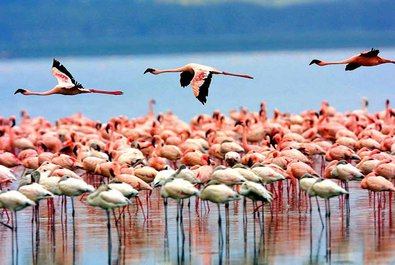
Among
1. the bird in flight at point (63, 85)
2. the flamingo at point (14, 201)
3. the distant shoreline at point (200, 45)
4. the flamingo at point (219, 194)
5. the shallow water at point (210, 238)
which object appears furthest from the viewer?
the distant shoreline at point (200, 45)

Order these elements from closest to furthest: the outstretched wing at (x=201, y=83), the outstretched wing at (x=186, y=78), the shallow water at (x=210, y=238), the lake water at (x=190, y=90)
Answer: the shallow water at (x=210, y=238) < the outstretched wing at (x=201, y=83) < the outstretched wing at (x=186, y=78) < the lake water at (x=190, y=90)

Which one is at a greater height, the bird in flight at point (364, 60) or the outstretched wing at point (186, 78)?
the bird in flight at point (364, 60)

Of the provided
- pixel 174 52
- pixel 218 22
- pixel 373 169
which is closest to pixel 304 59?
pixel 174 52

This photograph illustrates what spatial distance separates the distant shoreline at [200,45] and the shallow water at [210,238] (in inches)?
2430

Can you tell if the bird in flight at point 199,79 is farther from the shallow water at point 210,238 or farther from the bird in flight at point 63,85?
the shallow water at point 210,238

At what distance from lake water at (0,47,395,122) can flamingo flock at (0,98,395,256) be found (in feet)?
40.7

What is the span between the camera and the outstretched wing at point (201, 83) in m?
14.5

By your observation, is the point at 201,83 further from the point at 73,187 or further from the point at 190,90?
the point at 190,90

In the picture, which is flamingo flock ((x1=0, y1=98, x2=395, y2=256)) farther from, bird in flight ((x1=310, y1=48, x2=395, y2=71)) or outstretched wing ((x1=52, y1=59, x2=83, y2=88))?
bird in flight ((x1=310, y1=48, x2=395, y2=71))

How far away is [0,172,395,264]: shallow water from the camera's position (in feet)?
38.1

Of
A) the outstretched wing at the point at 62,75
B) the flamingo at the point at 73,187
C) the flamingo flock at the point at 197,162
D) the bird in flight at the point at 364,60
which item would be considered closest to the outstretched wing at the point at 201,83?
the flamingo flock at the point at 197,162

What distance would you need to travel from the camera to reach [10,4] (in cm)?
9188

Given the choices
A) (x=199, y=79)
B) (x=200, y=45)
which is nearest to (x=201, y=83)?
(x=199, y=79)

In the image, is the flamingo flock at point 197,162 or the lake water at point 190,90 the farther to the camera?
the lake water at point 190,90
